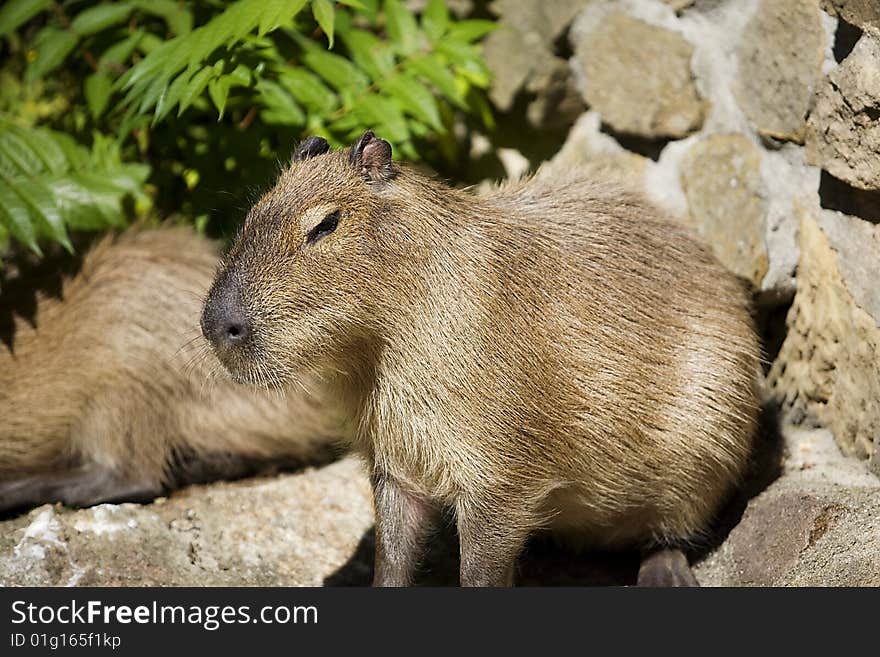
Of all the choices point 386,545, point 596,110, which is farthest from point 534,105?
point 386,545

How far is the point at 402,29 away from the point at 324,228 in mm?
1562

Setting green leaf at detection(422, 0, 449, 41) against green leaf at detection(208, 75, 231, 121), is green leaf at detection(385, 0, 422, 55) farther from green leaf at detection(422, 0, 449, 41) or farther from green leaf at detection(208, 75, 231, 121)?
green leaf at detection(208, 75, 231, 121)

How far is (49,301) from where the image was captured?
3.97m

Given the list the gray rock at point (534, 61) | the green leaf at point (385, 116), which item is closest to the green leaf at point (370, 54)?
the green leaf at point (385, 116)

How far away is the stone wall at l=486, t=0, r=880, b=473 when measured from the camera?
10.7 feet

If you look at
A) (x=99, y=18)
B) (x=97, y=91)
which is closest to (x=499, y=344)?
(x=97, y=91)

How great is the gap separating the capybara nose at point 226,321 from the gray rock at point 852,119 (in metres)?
1.78

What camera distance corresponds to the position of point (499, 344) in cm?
295

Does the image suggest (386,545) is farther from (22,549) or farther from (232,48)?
(232,48)

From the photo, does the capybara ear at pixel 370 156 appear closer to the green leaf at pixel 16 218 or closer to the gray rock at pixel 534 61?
the green leaf at pixel 16 218

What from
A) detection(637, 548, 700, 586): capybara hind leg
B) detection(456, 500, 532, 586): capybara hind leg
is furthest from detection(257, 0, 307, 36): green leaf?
detection(637, 548, 700, 586): capybara hind leg

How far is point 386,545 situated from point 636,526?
85 centimetres

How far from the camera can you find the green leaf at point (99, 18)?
3.89 meters

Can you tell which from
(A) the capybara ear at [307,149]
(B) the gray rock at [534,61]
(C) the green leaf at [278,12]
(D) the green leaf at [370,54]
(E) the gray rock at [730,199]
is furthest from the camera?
(B) the gray rock at [534,61]
